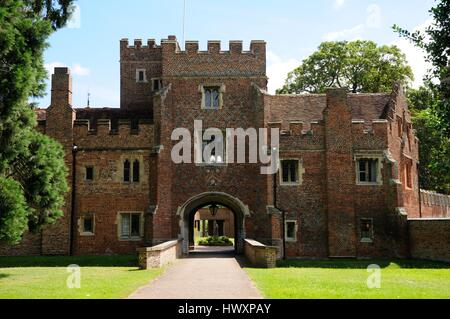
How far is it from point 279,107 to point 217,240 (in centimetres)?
1414

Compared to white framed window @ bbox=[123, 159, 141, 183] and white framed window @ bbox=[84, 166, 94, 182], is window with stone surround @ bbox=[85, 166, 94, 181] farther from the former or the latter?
white framed window @ bbox=[123, 159, 141, 183]

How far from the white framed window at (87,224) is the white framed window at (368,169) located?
43.3ft

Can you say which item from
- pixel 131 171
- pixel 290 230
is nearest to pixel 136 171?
pixel 131 171

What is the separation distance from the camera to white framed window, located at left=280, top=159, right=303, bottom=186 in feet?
84.7

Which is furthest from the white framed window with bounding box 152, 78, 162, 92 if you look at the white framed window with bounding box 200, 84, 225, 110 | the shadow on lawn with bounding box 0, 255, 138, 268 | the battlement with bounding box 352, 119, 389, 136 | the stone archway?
the battlement with bounding box 352, 119, 389, 136

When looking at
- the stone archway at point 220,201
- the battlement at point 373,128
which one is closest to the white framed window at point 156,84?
the stone archway at point 220,201

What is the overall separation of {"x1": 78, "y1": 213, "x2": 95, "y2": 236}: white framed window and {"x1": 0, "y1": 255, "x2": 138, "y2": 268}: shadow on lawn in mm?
1777

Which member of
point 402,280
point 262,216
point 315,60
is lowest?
point 402,280

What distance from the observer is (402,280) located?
52.2 ft

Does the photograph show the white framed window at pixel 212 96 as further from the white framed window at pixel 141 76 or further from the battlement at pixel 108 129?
the white framed window at pixel 141 76
